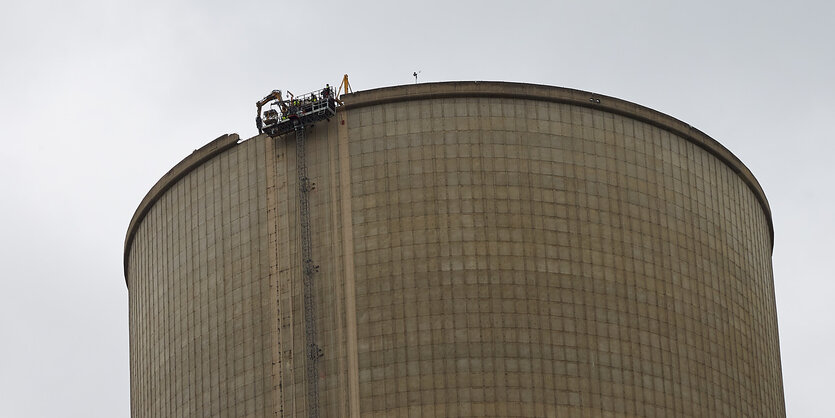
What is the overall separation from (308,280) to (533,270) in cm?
1023

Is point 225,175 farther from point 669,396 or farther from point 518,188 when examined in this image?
point 669,396

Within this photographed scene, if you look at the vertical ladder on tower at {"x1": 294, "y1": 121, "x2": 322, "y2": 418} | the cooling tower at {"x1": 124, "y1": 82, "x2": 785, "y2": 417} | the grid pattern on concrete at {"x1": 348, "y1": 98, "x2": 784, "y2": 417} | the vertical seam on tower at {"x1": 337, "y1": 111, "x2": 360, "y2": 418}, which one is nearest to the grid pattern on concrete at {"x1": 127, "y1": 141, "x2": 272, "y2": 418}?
the cooling tower at {"x1": 124, "y1": 82, "x2": 785, "y2": 417}

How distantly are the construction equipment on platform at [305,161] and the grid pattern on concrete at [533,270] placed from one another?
6.40 ft


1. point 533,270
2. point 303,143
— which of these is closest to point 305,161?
point 303,143

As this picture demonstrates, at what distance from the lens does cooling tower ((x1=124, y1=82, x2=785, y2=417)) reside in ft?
248

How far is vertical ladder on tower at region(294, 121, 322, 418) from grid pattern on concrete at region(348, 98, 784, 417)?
218 cm

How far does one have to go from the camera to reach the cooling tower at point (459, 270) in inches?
2980

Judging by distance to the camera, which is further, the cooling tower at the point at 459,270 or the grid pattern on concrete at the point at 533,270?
the cooling tower at the point at 459,270

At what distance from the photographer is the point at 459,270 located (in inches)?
3009

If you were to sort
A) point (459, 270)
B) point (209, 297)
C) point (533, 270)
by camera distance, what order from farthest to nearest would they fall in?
point (209, 297) → point (533, 270) → point (459, 270)

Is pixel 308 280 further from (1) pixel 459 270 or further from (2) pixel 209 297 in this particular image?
(1) pixel 459 270

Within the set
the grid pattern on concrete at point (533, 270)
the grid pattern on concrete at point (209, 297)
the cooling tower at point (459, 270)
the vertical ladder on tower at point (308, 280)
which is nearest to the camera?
the grid pattern on concrete at point (533, 270)

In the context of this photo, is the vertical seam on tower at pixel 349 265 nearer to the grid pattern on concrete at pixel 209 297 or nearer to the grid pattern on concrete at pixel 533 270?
the grid pattern on concrete at pixel 533 270

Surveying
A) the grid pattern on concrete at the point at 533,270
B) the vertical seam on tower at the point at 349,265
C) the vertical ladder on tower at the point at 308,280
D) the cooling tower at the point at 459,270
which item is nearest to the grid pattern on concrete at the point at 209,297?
the cooling tower at the point at 459,270
